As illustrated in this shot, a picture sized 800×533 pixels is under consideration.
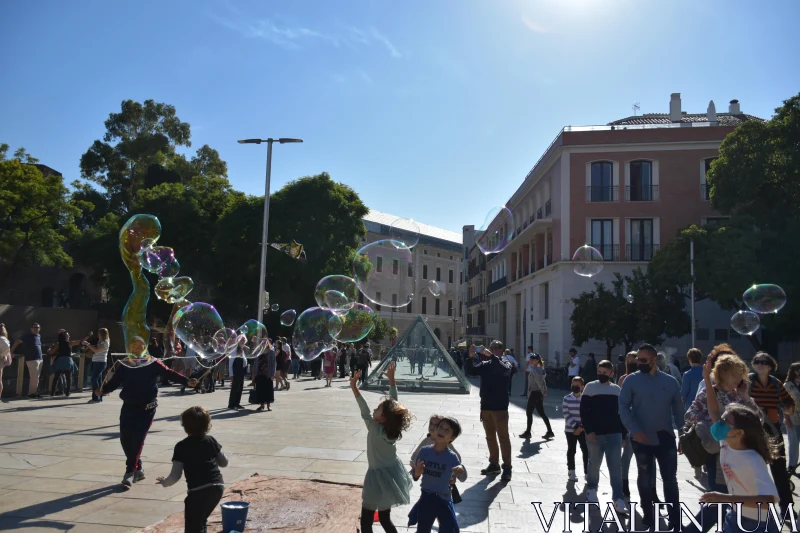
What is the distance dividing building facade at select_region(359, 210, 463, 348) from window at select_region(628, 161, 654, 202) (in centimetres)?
1071

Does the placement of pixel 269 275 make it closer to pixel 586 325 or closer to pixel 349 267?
pixel 349 267

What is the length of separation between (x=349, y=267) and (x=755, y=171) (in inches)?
775

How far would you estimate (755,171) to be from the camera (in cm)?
2333

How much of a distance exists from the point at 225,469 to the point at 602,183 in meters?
28.3

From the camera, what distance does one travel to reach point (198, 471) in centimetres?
Answer: 473

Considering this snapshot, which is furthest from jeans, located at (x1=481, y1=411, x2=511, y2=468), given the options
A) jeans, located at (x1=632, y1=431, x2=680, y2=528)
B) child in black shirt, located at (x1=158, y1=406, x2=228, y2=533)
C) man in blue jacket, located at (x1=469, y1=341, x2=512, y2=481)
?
child in black shirt, located at (x1=158, y1=406, x2=228, y2=533)

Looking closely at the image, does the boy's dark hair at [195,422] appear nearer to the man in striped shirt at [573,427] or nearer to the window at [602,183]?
the man in striped shirt at [573,427]

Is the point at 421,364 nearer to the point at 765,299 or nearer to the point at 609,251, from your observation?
the point at 765,299

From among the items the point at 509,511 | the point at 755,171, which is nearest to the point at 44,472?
the point at 509,511

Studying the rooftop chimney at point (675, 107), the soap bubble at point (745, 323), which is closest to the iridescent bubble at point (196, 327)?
the soap bubble at point (745, 323)

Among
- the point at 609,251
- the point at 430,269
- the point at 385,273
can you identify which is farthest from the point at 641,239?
the point at 385,273

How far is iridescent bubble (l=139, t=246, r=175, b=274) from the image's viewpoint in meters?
12.5

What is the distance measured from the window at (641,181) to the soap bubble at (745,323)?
19.4 metres

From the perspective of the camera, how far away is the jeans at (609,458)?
6.40 metres
